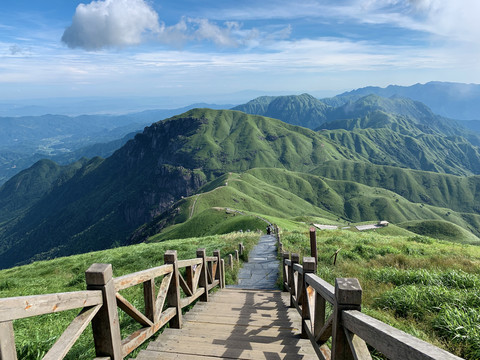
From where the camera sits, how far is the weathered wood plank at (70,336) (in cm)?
311

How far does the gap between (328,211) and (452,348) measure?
187328mm

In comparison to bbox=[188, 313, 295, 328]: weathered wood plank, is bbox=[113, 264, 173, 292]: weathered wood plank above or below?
above

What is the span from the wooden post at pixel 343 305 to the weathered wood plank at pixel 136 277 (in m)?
3.07

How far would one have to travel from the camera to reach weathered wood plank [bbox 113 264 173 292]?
438 centimetres

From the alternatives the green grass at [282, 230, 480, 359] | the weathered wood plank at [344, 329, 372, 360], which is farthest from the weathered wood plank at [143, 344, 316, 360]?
the green grass at [282, 230, 480, 359]

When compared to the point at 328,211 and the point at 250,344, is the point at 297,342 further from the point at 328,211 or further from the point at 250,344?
the point at 328,211

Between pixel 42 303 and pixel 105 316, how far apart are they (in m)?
1.10

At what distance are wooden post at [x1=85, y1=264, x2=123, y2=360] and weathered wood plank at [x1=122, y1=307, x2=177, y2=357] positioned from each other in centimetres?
27

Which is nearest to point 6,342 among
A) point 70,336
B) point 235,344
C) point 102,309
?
point 70,336

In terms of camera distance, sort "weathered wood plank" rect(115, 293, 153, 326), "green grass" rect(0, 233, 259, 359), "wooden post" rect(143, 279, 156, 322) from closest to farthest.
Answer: "weathered wood plank" rect(115, 293, 153, 326) → "green grass" rect(0, 233, 259, 359) → "wooden post" rect(143, 279, 156, 322)

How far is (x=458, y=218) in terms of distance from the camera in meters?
184

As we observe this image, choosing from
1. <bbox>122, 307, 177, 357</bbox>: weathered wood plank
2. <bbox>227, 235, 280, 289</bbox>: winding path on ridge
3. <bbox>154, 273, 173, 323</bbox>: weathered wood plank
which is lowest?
<bbox>227, 235, 280, 289</bbox>: winding path on ridge

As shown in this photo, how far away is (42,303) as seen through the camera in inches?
122

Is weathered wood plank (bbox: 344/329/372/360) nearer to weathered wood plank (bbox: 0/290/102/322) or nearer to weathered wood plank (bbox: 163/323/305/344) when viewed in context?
weathered wood plank (bbox: 163/323/305/344)
